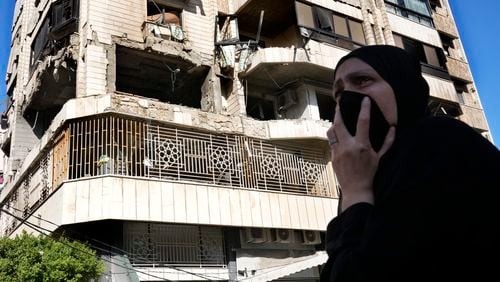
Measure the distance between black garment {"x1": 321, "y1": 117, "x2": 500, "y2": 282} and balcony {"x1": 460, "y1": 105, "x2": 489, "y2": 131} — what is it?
70.2 feet

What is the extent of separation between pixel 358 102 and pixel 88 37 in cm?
1301

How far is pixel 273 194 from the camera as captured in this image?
12.5 meters

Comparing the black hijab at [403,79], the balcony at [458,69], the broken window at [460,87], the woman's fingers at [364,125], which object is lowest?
the woman's fingers at [364,125]

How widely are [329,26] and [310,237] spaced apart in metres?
7.53

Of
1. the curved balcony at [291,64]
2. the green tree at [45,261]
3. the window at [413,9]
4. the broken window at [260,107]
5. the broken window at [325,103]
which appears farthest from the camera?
the window at [413,9]

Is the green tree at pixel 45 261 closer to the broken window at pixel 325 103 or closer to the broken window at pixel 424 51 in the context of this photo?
the broken window at pixel 325 103

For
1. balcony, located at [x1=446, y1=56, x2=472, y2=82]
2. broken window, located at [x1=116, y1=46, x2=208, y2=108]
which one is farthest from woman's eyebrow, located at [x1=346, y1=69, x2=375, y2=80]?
balcony, located at [x1=446, y1=56, x2=472, y2=82]

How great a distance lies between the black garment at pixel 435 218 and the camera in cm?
97

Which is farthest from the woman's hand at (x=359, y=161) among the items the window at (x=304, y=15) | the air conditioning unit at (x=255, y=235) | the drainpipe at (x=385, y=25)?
the drainpipe at (x=385, y=25)

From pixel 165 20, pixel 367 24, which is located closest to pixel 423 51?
pixel 367 24

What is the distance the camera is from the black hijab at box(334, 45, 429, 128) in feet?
4.18

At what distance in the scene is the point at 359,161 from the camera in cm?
123

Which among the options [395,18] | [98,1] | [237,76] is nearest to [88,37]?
[98,1]

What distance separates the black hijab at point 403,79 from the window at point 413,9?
19.8 meters
